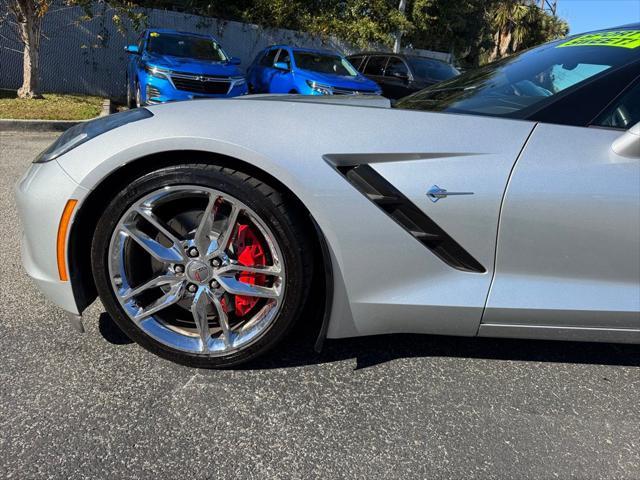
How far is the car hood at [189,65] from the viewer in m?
8.01

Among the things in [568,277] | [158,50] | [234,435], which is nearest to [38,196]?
[234,435]

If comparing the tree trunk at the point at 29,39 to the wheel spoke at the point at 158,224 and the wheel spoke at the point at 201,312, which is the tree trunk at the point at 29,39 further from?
the wheel spoke at the point at 201,312

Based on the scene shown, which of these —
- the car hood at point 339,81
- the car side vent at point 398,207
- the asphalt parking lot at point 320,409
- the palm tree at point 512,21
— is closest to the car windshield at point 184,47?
the car hood at point 339,81

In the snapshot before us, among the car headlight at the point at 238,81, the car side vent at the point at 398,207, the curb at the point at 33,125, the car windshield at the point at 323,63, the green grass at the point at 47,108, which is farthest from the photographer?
the car windshield at the point at 323,63

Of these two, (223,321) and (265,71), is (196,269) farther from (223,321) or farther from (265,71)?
(265,71)

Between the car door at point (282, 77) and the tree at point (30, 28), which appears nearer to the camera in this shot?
the tree at point (30, 28)

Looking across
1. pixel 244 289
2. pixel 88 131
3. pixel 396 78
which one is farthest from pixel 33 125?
pixel 396 78

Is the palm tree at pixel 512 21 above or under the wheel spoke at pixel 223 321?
above

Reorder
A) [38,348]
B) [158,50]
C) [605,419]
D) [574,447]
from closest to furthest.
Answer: [574,447] < [605,419] < [38,348] < [158,50]

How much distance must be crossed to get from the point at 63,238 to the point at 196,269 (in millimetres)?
503

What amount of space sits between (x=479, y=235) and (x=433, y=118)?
18.6 inches

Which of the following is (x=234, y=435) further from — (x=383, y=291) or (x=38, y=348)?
(x=38, y=348)

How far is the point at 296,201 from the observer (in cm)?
191

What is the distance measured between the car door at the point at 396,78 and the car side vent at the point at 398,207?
30.0 ft
